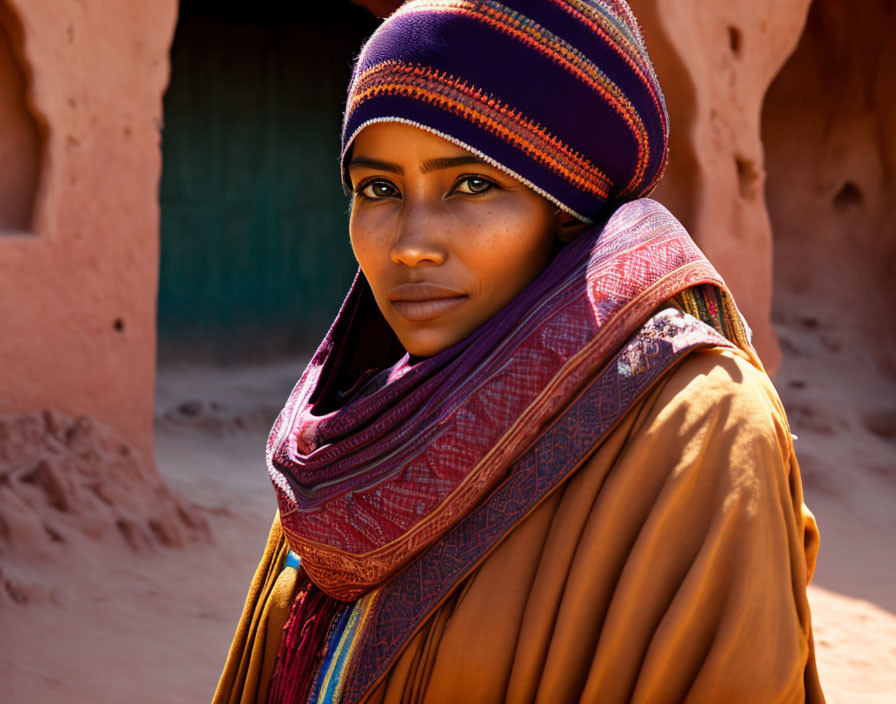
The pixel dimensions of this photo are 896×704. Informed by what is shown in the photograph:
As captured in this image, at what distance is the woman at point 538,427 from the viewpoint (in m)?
1.01

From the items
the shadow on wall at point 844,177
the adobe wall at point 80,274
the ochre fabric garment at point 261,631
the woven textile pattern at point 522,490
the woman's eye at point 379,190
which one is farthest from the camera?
the shadow on wall at point 844,177

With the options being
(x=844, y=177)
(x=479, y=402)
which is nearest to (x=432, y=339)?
(x=479, y=402)

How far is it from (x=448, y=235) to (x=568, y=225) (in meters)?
0.17

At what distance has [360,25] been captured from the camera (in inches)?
344

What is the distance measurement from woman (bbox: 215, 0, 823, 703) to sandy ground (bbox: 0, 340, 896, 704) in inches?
91.9

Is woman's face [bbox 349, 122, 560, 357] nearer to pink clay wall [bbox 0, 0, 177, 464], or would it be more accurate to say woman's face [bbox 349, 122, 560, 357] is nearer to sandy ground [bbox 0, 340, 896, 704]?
sandy ground [bbox 0, 340, 896, 704]

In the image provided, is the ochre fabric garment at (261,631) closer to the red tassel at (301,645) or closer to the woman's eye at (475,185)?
the red tassel at (301,645)

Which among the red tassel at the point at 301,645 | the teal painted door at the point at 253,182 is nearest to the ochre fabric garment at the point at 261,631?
the red tassel at the point at 301,645

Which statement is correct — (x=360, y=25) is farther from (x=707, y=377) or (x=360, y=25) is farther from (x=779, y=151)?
(x=707, y=377)

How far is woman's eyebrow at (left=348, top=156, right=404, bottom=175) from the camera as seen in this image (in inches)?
49.7

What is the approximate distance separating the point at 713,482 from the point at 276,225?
320 inches

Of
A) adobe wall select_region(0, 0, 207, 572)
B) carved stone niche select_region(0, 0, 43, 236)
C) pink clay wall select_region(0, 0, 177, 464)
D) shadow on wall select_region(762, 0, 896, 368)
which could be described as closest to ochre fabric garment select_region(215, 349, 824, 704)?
adobe wall select_region(0, 0, 207, 572)

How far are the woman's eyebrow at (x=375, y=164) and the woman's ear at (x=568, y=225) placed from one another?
213 millimetres

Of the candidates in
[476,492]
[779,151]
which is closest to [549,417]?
[476,492]
